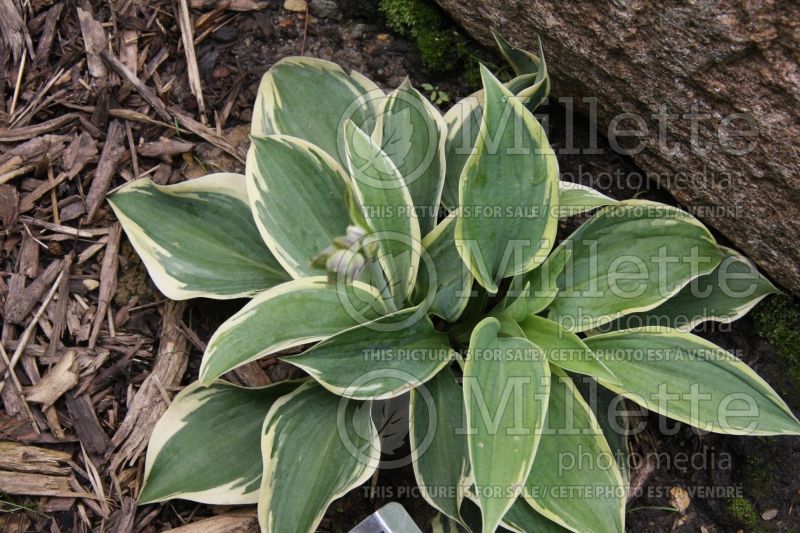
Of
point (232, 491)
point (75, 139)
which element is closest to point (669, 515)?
point (232, 491)

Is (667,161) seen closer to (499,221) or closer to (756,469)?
(499,221)

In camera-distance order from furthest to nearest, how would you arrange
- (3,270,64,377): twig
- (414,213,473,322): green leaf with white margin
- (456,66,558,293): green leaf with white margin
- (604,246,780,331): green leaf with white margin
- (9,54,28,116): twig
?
(9,54,28,116): twig, (3,270,64,377): twig, (604,246,780,331): green leaf with white margin, (414,213,473,322): green leaf with white margin, (456,66,558,293): green leaf with white margin

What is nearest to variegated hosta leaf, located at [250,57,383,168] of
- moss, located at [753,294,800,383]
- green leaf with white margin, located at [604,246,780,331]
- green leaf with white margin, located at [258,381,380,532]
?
green leaf with white margin, located at [258,381,380,532]

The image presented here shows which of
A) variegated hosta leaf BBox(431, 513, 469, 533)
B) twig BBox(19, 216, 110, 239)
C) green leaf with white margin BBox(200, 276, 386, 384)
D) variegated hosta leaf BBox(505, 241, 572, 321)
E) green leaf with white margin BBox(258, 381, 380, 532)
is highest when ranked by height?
variegated hosta leaf BBox(505, 241, 572, 321)

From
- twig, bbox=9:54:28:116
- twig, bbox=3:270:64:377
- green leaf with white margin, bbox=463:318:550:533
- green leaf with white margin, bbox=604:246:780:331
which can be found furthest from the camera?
twig, bbox=9:54:28:116

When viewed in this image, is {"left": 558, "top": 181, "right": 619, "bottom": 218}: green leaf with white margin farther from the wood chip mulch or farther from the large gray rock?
the wood chip mulch

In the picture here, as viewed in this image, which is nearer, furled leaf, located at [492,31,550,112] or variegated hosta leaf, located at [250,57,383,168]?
furled leaf, located at [492,31,550,112]

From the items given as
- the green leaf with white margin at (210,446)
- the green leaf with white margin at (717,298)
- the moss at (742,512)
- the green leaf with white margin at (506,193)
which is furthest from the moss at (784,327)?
the green leaf with white margin at (210,446)
